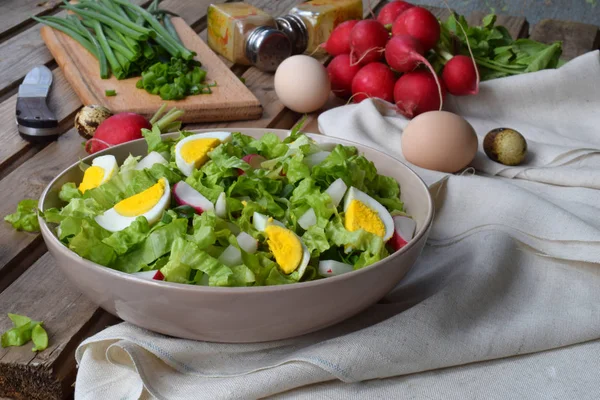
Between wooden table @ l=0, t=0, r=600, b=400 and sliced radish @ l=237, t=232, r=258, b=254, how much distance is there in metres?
0.27

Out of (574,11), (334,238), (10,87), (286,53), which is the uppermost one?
(334,238)

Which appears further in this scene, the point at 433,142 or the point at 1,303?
the point at 433,142

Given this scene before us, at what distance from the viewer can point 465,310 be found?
115 centimetres

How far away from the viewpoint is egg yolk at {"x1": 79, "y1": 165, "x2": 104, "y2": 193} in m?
1.18

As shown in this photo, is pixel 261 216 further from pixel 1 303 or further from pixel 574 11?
pixel 574 11

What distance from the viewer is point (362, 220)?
109cm

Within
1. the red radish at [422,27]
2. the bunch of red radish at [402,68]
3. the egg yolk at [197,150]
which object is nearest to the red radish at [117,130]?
the egg yolk at [197,150]

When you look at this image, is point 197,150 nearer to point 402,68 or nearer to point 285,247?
point 285,247

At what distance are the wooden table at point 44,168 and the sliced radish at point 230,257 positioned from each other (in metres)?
0.26

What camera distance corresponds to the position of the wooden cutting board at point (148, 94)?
1.81 m

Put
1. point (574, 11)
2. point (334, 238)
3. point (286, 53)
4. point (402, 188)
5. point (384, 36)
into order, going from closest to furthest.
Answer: point (334, 238)
point (402, 188)
point (384, 36)
point (286, 53)
point (574, 11)

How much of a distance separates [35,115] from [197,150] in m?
0.62

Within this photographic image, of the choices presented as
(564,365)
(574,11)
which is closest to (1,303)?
(564,365)

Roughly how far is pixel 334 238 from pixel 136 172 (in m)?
0.34
